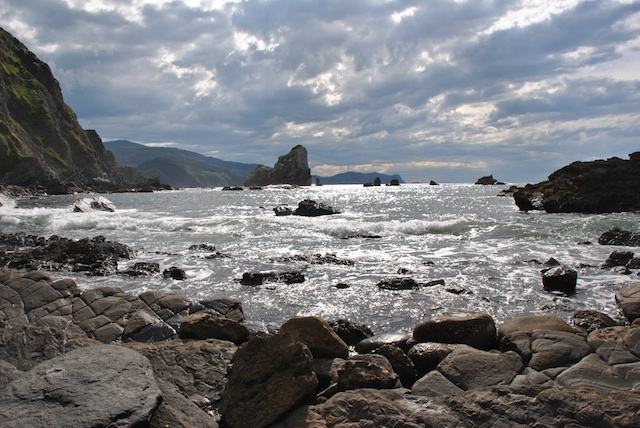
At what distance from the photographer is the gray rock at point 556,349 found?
253 inches

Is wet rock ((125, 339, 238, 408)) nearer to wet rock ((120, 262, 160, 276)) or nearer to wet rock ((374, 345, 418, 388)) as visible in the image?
wet rock ((374, 345, 418, 388))

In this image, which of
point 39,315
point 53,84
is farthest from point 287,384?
point 53,84

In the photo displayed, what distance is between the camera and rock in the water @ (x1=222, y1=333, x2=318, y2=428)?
5.28m

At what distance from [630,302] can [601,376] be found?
19.6 ft

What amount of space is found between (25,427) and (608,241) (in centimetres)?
2692

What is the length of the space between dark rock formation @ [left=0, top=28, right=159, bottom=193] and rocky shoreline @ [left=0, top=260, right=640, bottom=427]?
126 m

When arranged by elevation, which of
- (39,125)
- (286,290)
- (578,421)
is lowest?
(286,290)

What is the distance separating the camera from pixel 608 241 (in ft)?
74.5

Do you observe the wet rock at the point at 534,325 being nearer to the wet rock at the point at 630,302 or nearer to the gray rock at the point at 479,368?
the gray rock at the point at 479,368

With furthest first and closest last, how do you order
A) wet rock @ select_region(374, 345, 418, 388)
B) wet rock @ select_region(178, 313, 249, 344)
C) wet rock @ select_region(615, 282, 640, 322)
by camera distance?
wet rock @ select_region(615, 282, 640, 322) < wet rock @ select_region(178, 313, 249, 344) < wet rock @ select_region(374, 345, 418, 388)

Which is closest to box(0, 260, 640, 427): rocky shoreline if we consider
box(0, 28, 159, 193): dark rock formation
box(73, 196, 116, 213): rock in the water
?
box(73, 196, 116, 213): rock in the water

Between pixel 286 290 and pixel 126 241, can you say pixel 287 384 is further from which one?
pixel 126 241

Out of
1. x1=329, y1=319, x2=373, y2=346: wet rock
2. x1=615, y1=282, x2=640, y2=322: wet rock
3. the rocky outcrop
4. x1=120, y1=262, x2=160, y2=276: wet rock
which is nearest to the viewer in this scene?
x1=329, y1=319, x2=373, y2=346: wet rock

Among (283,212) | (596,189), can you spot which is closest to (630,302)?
(283,212)
